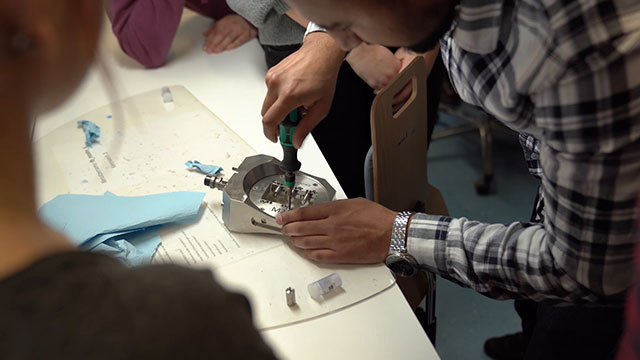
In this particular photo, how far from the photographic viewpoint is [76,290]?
38 centimetres

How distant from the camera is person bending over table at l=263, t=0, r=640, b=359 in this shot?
26.6 inches

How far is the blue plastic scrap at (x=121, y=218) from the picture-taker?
1.05m

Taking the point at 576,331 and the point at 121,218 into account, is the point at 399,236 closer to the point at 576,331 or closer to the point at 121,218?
the point at 576,331

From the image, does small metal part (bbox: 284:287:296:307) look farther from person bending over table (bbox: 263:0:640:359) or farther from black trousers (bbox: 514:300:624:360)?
black trousers (bbox: 514:300:624:360)

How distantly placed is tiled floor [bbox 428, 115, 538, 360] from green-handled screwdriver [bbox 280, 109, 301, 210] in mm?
984

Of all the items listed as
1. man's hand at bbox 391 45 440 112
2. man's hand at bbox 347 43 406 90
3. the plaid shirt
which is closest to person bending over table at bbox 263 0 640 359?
the plaid shirt

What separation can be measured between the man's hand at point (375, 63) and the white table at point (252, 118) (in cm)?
27

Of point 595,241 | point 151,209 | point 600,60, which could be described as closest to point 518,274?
point 595,241

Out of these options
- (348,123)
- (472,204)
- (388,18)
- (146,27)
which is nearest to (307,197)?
(388,18)

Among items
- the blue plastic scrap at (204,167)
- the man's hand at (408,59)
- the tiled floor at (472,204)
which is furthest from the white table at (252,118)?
the tiled floor at (472,204)

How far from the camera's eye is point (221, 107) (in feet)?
4.95

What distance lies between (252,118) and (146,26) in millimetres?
499

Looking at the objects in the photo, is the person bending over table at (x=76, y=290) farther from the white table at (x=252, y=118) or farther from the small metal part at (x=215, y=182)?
the small metal part at (x=215, y=182)

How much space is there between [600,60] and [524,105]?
12 cm
